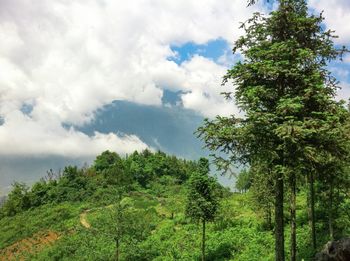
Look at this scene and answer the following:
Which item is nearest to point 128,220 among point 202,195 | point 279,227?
point 202,195

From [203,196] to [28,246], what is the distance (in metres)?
41.8

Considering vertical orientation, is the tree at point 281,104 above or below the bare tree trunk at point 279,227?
above

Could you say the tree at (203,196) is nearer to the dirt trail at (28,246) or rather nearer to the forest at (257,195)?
the forest at (257,195)

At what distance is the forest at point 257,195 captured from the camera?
52.0ft

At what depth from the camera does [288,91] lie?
668 inches

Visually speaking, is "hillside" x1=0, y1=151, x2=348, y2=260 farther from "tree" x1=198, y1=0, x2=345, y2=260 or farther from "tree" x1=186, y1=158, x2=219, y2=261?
"tree" x1=198, y1=0, x2=345, y2=260

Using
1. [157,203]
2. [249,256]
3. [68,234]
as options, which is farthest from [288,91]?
[157,203]

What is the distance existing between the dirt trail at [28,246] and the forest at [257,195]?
323 millimetres

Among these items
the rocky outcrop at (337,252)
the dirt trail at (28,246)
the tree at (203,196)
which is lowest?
the dirt trail at (28,246)

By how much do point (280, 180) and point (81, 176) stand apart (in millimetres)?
99596

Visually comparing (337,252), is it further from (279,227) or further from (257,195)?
(257,195)

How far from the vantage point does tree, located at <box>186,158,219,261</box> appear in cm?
3700

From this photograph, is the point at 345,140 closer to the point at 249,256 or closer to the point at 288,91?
the point at 288,91

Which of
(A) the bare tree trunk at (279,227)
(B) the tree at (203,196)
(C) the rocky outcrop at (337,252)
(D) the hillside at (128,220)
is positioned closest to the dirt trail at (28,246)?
(D) the hillside at (128,220)
